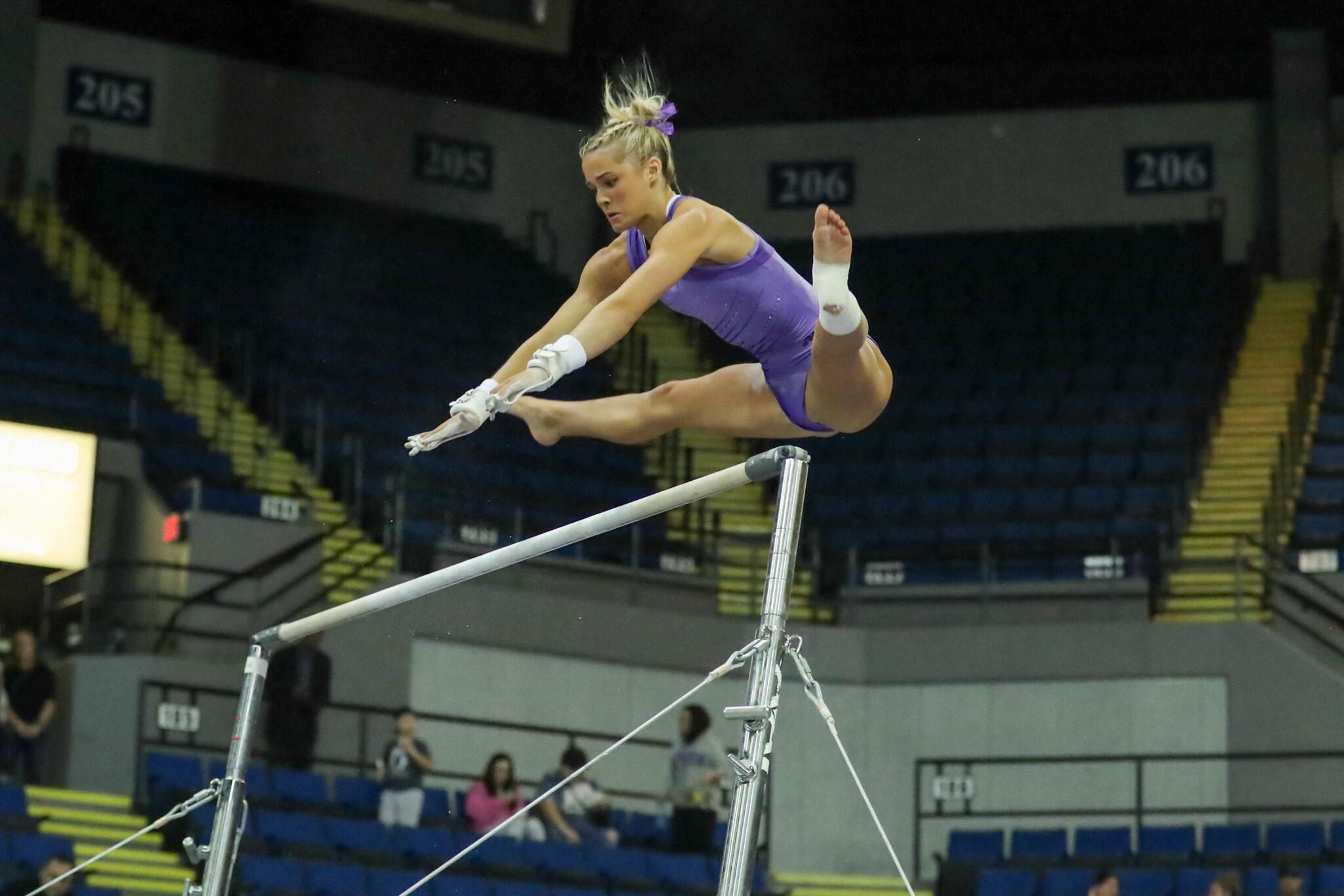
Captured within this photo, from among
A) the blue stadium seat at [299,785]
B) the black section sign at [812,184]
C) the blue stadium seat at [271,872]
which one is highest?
the black section sign at [812,184]

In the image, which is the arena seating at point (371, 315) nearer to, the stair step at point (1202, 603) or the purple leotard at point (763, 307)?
the stair step at point (1202, 603)

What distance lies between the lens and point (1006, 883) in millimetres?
9781

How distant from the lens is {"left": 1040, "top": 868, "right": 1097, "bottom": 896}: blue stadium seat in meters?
9.75

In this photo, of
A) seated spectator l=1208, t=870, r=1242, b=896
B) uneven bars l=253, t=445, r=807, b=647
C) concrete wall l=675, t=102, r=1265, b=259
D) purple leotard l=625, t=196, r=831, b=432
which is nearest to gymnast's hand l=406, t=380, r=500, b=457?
uneven bars l=253, t=445, r=807, b=647

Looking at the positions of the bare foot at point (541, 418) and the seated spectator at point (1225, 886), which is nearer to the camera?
the bare foot at point (541, 418)

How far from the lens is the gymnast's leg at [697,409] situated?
199 inches

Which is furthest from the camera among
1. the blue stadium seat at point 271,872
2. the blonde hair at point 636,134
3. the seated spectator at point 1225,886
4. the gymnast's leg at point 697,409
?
the blue stadium seat at point 271,872

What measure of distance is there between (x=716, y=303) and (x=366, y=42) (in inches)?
534

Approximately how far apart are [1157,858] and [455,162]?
10.3 m

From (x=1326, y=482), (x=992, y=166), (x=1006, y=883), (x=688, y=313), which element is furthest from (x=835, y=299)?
(x=992, y=166)

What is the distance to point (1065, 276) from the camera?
16719 mm

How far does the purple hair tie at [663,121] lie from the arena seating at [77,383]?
758 centimetres

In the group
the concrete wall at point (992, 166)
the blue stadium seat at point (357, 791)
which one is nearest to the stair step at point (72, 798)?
the blue stadium seat at point (357, 791)

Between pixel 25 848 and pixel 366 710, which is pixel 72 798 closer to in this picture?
pixel 366 710
